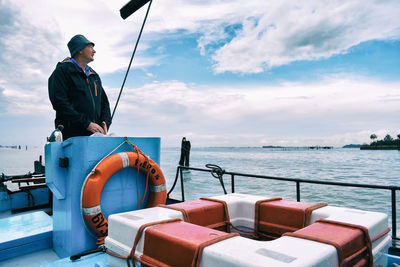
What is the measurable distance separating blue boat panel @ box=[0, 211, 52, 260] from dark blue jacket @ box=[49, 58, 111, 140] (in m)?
0.97

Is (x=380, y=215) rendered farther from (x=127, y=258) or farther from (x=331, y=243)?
(x=127, y=258)

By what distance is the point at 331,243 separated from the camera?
135 cm

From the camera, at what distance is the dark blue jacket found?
2.56 metres

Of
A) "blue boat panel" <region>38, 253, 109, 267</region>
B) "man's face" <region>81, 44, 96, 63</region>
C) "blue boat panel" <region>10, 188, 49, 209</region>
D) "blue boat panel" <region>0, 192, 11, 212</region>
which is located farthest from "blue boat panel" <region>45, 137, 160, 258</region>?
"blue boat panel" <region>0, 192, 11, 212</region>

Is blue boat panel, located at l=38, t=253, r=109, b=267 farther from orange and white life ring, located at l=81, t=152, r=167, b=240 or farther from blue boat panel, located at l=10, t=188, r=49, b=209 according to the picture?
blue boat panel, located at l=10, t=188, r=49, b=209

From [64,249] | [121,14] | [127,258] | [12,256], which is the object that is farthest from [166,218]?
[121,14]

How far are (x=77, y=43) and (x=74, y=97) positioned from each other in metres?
0.51

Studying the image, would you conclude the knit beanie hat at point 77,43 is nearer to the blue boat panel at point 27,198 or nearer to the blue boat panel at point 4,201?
the blue boat panel at point 27,198

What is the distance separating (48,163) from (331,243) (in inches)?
90.4

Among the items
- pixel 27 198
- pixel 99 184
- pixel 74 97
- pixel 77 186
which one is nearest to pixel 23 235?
pixel 77 186

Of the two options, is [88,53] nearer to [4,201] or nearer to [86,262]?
[86,262]

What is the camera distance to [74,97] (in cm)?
271

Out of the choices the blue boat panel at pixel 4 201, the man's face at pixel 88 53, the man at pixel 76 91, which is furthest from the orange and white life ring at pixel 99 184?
the blue boat panel at pixel 4 201

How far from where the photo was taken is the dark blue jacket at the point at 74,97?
101 inches
